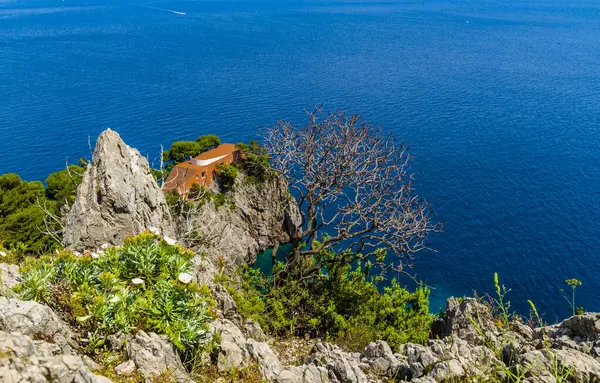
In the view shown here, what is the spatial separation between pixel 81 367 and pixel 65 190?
3785cm

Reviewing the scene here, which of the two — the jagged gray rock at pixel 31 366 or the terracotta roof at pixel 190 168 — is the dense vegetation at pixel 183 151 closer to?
the terracotta roof at pixel 190 168

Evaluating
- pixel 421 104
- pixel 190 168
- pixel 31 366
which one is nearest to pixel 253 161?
pixel 190 168

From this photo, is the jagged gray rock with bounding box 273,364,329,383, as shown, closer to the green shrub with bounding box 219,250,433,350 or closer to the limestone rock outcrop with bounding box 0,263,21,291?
the limestone rock outcrop with bounding box 0,263,21,291

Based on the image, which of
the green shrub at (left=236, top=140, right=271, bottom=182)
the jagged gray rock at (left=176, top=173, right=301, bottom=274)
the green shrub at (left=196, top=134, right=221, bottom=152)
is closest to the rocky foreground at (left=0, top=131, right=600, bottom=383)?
Result: the jagged gray rock at (left=176, top=173, right=301, bottom=274)

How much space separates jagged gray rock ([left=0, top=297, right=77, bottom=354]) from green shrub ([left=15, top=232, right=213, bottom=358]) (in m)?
0.47

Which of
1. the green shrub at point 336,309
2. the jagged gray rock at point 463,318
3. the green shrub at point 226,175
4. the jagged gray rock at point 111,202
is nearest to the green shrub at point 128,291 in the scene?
the jagged gray rock at point 111,202

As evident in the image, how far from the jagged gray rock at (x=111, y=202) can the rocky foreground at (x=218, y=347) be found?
3 centimetres

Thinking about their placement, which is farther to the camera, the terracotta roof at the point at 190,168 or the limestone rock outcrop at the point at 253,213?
the limestone rock outcrop at the point at 253,213

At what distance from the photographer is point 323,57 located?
115m

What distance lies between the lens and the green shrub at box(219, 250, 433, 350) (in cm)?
1993

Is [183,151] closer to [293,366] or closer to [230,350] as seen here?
[293,366]

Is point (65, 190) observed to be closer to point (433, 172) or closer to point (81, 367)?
point (81, 367)

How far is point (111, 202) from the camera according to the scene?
14188mm

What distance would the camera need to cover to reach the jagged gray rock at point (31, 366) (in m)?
5.20
